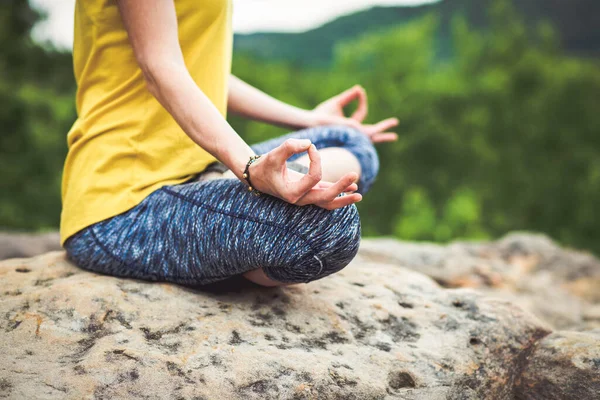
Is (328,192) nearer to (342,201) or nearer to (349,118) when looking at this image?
(342,201)

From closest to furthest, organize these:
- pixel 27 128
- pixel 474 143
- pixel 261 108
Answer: pixel 261 108, pixel 27 128, pixel 474 143

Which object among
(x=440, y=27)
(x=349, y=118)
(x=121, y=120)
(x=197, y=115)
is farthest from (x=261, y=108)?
(x=440, y=27)

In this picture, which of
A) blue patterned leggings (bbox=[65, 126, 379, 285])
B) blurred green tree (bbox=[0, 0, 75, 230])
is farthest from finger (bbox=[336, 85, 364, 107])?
blurred green tree (bbox=[0, 0, 75, 230])

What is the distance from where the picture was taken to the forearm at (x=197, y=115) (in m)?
1.43

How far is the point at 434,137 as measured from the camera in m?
16.6

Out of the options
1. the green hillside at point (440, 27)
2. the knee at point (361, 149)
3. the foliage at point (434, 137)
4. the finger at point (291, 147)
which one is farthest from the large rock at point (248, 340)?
the green hillside at point (440, 27)

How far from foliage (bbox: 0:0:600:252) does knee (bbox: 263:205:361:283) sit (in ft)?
44.0

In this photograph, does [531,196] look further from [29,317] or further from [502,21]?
[29,317]

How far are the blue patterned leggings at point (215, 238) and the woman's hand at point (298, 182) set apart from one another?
0.23ft

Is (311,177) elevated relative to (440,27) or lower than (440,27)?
lower

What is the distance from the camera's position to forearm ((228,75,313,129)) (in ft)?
7.20

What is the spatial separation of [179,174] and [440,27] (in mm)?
22417

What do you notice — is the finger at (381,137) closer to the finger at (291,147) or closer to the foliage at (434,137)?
the finger at (291,147)

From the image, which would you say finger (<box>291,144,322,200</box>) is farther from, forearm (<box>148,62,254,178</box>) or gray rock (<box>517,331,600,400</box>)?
gray rock (<box>517,331,600,400</box>)
